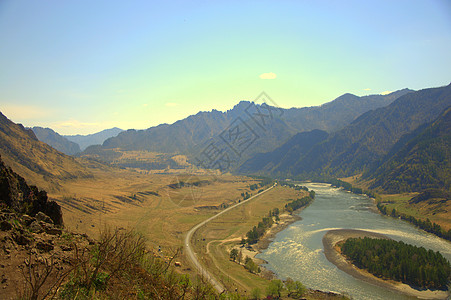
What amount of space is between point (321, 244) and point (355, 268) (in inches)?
409

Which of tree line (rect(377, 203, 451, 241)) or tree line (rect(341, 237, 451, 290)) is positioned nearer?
tree line (rect(341, 237, 451, 290))

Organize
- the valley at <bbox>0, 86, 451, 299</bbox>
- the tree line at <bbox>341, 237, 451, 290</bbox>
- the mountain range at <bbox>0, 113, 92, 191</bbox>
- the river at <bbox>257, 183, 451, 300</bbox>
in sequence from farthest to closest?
the mountain range at <bbox>0, 113, 92, 191</bbox> → the valley at <bbox>0, 86, 451, 299</bbox> → the river at <bbox>257, 183, 451, 300</bbox> → the tree line at <bbox>341, 237, 451, 290</bbox>

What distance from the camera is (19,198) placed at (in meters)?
14.0

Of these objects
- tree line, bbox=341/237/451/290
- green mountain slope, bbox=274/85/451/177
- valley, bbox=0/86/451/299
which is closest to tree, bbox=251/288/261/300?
valley, bbox=0/86/451/299

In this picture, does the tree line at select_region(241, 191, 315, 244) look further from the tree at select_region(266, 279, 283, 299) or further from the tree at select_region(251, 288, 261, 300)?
the tree at select_region(251, 288, 261, 300)

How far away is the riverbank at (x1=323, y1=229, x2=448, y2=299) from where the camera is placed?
119ft

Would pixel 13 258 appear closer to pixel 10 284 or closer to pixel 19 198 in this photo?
pixel 10 284

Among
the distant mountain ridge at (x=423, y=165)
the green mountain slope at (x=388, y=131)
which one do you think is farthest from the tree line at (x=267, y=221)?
the green mountain slope at (x=388, y=131)

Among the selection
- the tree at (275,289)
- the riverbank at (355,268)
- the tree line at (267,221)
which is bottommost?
the riverbank at (355,268)

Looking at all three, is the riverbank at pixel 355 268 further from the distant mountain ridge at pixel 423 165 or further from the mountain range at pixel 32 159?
the mountain range at pixel 32 159

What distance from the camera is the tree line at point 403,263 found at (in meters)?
37.7

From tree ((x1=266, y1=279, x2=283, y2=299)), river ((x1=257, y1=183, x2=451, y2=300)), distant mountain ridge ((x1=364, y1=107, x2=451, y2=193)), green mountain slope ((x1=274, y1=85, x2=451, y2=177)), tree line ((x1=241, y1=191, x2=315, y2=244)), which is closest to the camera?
tree ((x1=266, y1=279, x2=283, y2=299))

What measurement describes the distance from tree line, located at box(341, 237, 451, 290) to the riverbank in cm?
118

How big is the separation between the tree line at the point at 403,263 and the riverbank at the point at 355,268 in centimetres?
118
